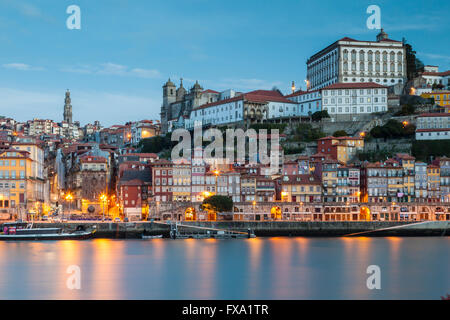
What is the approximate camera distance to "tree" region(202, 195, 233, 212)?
5975cm

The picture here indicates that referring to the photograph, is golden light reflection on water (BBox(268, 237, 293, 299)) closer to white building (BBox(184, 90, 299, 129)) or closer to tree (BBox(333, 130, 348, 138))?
tree (BBox(333, 130, 348, 138))

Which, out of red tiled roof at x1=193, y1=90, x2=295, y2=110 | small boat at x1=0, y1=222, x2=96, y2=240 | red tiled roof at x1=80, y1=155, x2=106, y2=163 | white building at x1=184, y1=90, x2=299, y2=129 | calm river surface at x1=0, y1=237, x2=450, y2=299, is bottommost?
calm river surface at x1=0, y1=237, x2=450, y2=299

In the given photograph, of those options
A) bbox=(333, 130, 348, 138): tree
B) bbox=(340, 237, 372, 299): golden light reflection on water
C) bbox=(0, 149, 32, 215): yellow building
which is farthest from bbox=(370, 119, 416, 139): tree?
bbox=(0, 149, 32, 215): yellow building

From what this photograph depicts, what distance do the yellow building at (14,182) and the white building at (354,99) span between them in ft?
133

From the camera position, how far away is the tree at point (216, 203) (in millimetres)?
59750

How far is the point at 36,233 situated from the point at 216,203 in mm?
16056

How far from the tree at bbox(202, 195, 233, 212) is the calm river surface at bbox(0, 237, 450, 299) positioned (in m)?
6.39

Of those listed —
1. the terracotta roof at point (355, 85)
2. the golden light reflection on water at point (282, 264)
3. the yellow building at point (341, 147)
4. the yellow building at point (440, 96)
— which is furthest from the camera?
the yellow building at point (440, 96)

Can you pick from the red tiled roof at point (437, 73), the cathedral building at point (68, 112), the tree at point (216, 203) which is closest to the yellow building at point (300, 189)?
the tree at point (216, 203)

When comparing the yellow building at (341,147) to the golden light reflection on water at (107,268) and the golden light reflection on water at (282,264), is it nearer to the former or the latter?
the golden light reflection on water at (282,264)

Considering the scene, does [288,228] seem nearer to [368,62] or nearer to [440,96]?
[440,96]

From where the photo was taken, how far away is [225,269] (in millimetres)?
38250
